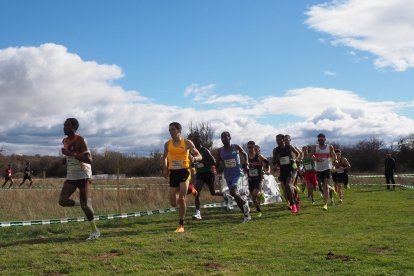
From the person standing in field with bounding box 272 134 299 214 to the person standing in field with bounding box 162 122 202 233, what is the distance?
12.2 feet

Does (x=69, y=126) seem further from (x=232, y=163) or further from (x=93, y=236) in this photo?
(x=232, y=163)

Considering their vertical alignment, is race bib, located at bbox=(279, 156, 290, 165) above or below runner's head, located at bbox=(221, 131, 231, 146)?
below

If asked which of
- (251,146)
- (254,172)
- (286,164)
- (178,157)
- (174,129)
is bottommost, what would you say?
(254,172)

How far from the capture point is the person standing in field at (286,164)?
12.9 metres

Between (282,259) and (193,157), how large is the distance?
379 cm

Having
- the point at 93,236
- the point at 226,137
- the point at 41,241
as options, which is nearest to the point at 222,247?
the point at 93,236

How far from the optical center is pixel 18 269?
21.5 ft

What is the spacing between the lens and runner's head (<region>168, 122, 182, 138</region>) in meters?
9.92

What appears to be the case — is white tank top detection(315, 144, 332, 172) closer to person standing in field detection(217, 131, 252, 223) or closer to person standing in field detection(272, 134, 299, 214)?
person standing in field detection(272, 134, 299, 214)

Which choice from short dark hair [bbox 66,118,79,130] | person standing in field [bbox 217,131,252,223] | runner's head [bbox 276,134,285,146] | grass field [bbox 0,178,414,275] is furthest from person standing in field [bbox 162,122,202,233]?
runner's head [bbox 276,134,285,146]

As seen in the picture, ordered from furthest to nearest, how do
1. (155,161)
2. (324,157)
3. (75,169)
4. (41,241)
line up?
(155,161), (324,157), (75,169), (41,241)

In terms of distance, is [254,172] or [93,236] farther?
[254,172]

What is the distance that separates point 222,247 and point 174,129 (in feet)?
9.64

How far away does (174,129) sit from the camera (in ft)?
32.6
